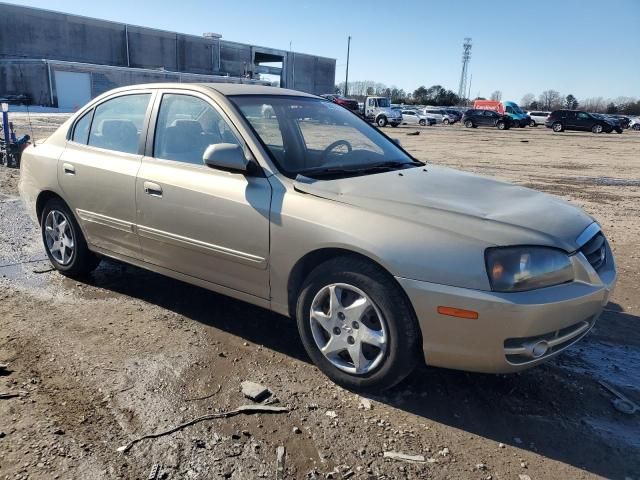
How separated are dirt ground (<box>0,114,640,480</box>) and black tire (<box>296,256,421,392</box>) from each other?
125mm

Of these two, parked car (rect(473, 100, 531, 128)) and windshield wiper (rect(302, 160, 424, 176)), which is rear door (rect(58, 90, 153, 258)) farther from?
parked car (rect(473, 100, 531, 128))

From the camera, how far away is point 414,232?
283 centimetres

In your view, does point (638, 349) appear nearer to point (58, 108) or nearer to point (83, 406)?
A: point (83, 406)

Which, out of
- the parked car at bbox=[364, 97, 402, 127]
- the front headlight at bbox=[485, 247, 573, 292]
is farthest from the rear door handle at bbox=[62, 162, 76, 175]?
the parked car at bbox=[364, 97, 402, 127]

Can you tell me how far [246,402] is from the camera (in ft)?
9.88

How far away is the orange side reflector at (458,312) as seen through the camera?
2.67m

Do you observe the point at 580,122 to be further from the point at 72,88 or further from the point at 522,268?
the point at 522,268

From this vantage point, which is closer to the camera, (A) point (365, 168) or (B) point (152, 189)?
(A) point (365, 168)

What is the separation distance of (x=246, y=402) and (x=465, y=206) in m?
1.65

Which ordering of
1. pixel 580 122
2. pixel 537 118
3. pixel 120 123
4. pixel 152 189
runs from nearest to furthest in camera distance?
pixel 152 189
pixel 120 123
pixel 580 122
pixel 537 118

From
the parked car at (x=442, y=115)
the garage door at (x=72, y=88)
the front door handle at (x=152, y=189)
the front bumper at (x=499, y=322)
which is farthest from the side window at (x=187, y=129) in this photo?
the parked car at (x=442, y=115)

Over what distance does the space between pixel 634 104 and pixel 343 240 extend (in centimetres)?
9171

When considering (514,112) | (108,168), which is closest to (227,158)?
(108,168)

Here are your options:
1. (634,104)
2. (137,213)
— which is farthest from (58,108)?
(634,104)
